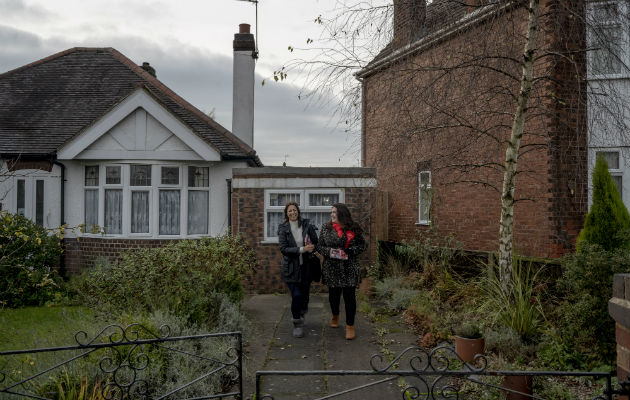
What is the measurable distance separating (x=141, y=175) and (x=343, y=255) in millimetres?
7894

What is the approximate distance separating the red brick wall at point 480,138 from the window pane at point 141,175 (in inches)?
237

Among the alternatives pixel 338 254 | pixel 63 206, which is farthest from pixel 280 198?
pixel 63 206

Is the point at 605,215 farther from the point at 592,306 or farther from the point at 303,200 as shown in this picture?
the point at 303,200

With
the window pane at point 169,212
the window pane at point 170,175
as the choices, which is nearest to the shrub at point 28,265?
the window pane at point 169,212

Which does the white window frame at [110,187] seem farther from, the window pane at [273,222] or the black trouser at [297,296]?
the black trouser at [297,296]

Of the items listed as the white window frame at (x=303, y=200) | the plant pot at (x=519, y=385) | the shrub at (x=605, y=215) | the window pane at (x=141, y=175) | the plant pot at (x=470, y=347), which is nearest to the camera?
the plant pot at (x=519, y=385)

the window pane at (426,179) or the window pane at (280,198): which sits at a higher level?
the window pane at (426,179)

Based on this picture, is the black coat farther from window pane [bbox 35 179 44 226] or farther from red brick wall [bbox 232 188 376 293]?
window pane [bbox 35 179 44 226]

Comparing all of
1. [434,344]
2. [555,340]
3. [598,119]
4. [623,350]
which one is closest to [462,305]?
[434,344]

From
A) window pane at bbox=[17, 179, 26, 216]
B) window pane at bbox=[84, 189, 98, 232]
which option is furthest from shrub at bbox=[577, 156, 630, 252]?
window pane at bbox=[17, 179, 26, 216]

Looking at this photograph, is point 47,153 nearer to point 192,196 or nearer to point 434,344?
point 192,196

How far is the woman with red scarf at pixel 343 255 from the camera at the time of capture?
6.83 metres

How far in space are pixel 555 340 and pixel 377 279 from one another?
17.9 ft

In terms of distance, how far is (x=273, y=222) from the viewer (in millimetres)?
11727
